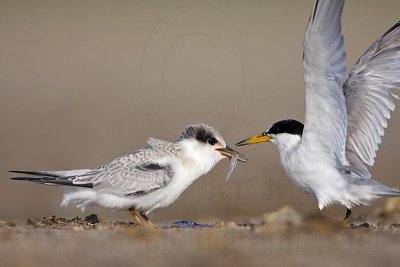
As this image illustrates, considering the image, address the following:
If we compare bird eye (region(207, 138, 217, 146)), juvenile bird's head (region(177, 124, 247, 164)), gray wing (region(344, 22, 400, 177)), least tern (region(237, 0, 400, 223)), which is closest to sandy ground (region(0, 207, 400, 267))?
least tern (region(237, 0, 400, 223))

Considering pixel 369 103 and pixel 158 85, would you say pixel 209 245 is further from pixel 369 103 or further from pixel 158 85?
pixel 158 85

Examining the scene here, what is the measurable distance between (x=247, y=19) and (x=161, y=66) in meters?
5.19

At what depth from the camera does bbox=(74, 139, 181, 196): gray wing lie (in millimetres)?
8789

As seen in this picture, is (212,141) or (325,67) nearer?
(325,67)

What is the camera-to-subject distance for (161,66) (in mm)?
22703

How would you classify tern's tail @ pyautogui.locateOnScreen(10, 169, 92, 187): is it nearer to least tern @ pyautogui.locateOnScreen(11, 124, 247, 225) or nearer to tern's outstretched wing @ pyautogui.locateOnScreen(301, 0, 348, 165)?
least tern @ pyautogui.locateOnScreen(11, 124, 247, 225)

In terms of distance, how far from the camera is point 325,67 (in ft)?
27.8

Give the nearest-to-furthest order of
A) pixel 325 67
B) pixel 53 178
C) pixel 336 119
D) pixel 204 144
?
pixel 325 67, pixel 336 119, pixel 53 178, pixel 204 144

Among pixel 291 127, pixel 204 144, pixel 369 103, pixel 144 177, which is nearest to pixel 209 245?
pixel 144 177

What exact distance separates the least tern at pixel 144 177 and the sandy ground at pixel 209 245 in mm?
289

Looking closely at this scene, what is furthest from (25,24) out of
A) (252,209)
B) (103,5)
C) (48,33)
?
(252,209)

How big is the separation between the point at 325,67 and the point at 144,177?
1.93 metres

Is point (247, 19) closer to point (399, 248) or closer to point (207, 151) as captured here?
point (207, 151)

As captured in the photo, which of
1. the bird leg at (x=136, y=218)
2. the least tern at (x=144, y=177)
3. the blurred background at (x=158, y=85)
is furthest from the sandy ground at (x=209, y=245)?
the blurred background at (x=158, y=85)
